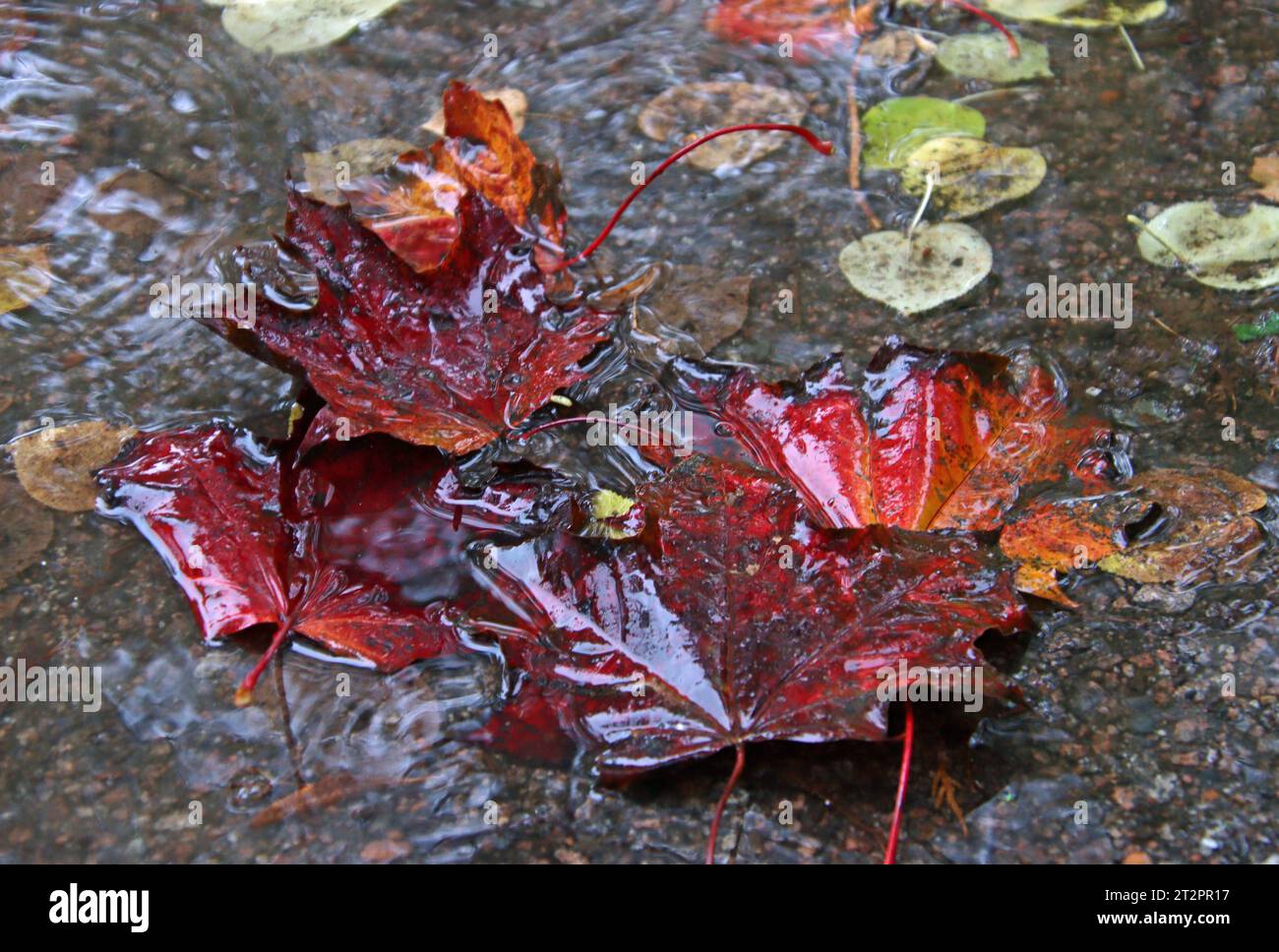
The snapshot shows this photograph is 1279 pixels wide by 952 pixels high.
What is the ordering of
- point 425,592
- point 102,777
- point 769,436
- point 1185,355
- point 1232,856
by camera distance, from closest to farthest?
point 1232,856
point 102,777
point 425,592
point 769,436
point 1185,355

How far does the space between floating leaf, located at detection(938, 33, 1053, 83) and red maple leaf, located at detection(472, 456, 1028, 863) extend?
1.43 m

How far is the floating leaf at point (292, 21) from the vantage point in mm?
2646

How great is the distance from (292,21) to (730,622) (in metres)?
2.03

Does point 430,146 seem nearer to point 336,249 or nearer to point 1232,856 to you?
point 336,249

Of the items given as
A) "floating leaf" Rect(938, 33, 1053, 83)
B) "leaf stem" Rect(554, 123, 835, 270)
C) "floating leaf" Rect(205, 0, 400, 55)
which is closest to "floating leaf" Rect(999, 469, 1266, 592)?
"leaf stem" Rect(554, 123, 835, 270)

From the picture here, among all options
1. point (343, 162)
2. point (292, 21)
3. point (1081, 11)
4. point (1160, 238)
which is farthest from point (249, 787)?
point (1081, 11)

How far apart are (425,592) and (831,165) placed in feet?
4.18

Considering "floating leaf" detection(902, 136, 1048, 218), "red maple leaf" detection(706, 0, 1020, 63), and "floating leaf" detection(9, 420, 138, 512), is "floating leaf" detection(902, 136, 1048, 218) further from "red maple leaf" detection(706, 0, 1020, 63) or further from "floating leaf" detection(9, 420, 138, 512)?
"floating leaf" detection(9, 420, 138, 512)

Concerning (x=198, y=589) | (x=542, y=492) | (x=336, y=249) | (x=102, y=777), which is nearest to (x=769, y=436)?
(x=542, y=492)

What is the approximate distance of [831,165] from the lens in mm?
2316

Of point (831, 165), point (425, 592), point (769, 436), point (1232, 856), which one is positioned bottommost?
point (1232, 856)
